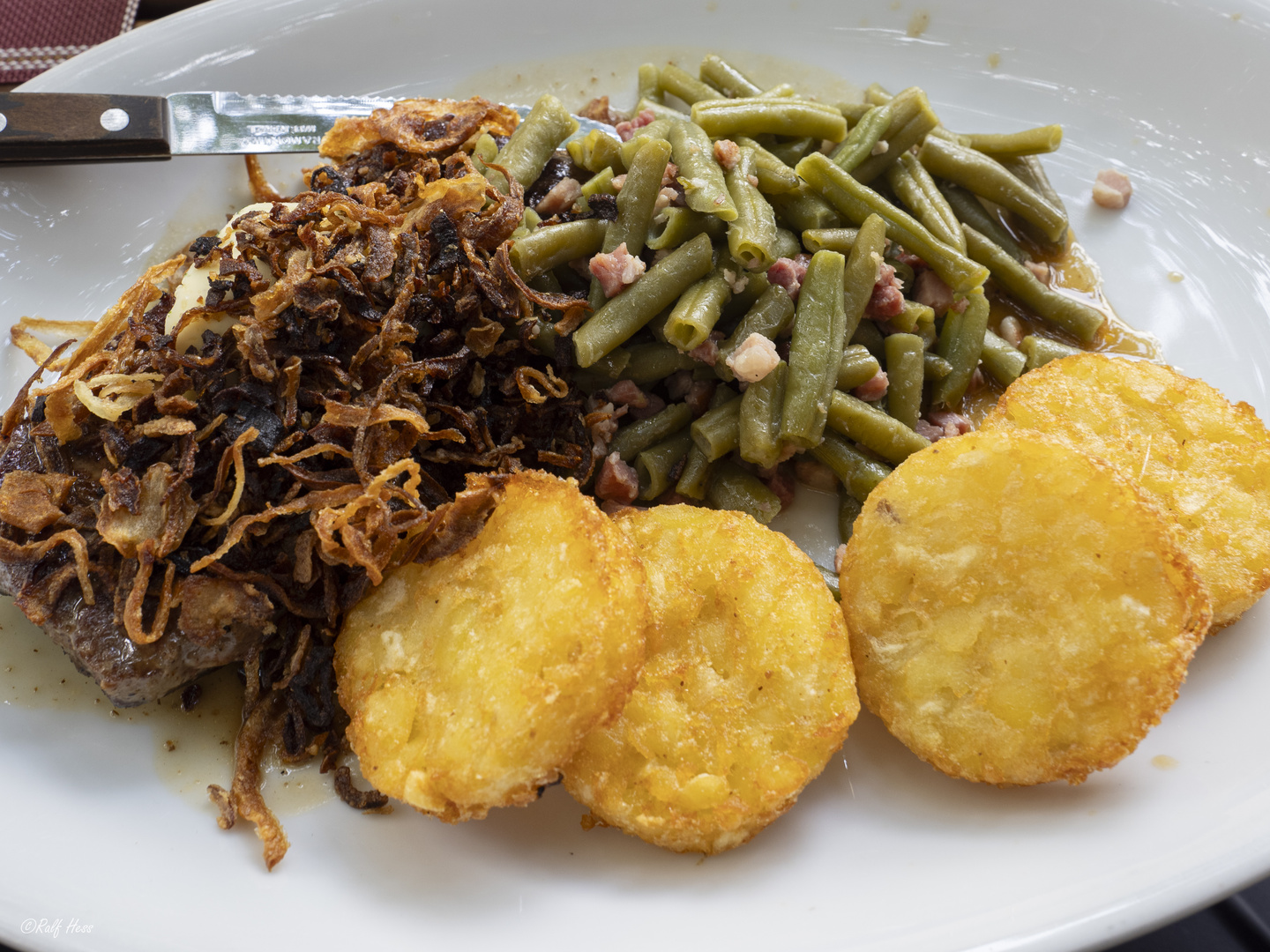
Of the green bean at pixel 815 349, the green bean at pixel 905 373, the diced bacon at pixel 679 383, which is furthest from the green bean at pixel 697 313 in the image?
the green bean at pixel 905 373

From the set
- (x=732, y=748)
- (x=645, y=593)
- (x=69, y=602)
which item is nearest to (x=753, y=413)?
(x=645, y=593)

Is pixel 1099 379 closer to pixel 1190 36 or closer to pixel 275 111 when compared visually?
pixel 1190 36

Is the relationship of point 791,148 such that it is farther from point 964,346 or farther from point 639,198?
point 964,346

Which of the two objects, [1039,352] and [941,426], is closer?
[941,426]

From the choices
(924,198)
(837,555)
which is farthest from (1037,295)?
(837,555)

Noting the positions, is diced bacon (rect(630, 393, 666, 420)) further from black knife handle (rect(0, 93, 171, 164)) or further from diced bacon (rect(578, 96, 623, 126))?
black knife handle (rect(0, 93, 171, 164))

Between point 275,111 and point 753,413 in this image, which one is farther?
point 275,111
